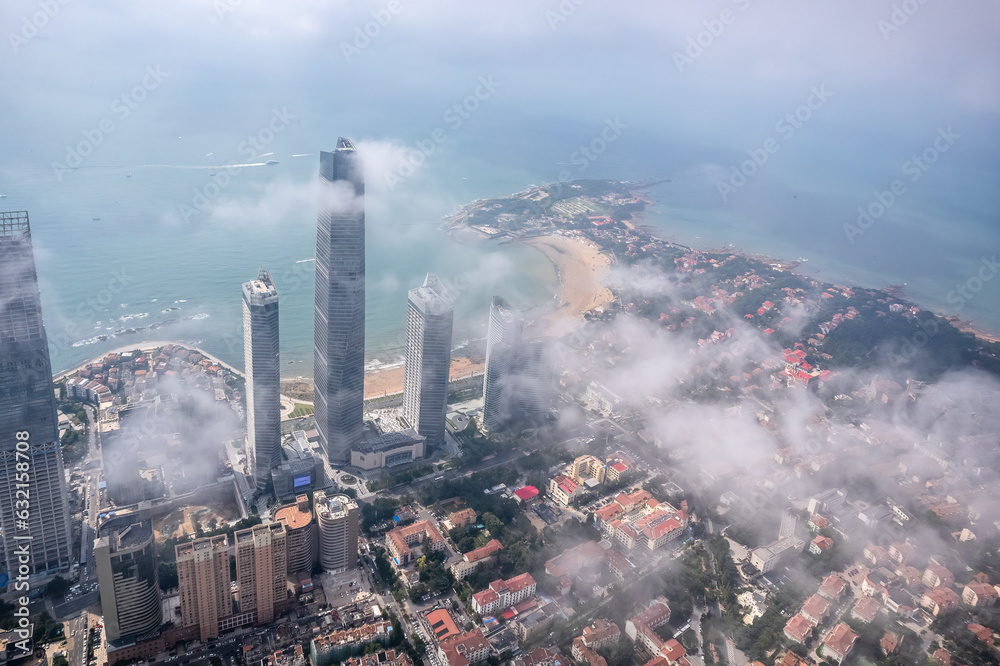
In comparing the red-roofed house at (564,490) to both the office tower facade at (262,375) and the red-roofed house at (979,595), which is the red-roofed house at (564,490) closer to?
the office tower facade at (262,375)

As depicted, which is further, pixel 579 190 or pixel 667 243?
pixel 579 190

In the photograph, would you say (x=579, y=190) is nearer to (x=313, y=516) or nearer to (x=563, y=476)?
(x=563, y=476)

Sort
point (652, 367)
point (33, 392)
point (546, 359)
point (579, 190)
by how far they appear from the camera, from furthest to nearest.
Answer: point (579, 190) < point (652, 367) < point (546, 359) < point (33, 392)

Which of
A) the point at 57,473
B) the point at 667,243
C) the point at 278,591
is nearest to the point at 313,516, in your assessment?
the point at 278,591

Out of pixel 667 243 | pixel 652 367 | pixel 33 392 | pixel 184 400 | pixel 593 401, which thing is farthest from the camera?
pixel 667 243

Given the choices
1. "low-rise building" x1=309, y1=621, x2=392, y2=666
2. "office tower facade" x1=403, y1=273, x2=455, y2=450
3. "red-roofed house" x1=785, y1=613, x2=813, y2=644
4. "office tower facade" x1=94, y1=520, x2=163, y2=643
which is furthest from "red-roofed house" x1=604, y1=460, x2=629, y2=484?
"office tower facade" x1=94, y1=520, x2=163, y2=643

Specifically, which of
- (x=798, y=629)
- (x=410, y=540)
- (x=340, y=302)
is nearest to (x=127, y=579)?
(x=410, y=540)
